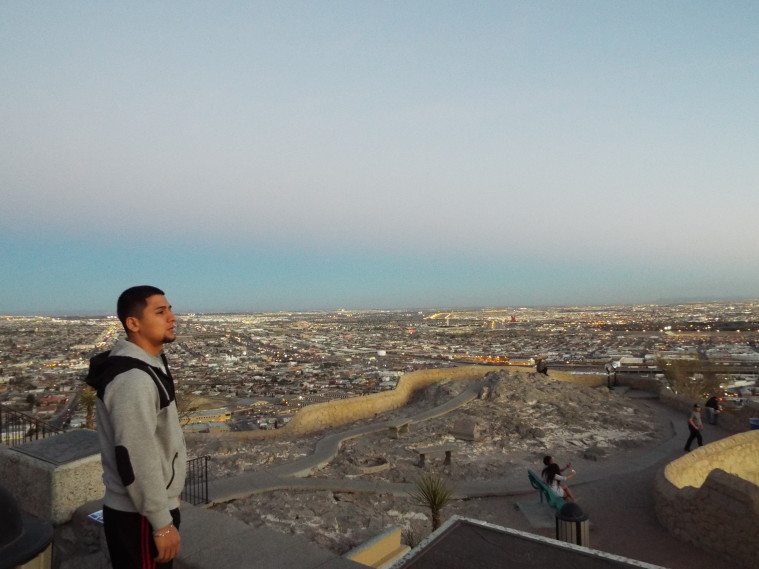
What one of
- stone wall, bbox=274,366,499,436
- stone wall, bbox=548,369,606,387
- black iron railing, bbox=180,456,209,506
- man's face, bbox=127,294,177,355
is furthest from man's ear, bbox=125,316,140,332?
stone wall, bbox=548,369,606,387

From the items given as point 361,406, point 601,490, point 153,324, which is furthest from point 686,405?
point 153,324

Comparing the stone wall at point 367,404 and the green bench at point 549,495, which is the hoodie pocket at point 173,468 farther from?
the stone wall at point 367,404

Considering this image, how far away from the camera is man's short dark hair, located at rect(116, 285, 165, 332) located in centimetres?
246

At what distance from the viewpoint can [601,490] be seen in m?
11.4

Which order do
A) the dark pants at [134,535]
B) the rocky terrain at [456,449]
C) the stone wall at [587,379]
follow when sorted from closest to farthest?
the dark pants at [134,535]
the rocky terrain at [456,449]
the stone wall at [587,379]

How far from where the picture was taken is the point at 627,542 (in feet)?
29.2

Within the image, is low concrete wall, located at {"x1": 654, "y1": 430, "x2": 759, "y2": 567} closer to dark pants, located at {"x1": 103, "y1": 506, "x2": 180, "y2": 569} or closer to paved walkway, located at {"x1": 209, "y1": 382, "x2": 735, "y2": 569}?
paved walkway, located at {"x1": 209, "y1": 382, "x2": 735, "y2": 569}

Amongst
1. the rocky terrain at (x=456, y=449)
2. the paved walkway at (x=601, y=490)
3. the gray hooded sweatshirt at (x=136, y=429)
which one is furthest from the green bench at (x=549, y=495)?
the gray hooded sweatshirt at (x=136, y=429)

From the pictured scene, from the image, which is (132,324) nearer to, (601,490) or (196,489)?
(196,489)

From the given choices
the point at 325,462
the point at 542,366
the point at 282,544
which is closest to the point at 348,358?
the point at 542,366

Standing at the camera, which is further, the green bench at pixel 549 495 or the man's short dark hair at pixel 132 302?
the green bench at pixel 549 495

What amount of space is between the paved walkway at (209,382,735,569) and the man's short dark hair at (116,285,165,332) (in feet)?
24.2

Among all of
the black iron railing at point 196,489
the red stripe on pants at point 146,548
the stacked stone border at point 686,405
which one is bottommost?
the stacked stone border at point 686,405

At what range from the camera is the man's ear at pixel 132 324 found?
8.01ft
